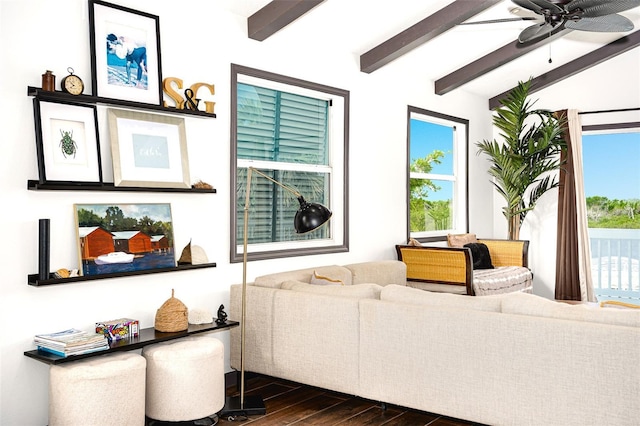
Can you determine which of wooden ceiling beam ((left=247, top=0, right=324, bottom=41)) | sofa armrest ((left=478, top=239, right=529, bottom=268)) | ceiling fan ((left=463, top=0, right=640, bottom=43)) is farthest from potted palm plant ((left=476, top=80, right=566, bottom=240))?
wooden ceiling beam ((left=247, top=0, right=324, bottom=41))

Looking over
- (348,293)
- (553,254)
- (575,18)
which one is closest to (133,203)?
(348,293)

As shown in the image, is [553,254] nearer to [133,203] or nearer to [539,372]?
[539,372]

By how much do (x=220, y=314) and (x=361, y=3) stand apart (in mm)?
2402

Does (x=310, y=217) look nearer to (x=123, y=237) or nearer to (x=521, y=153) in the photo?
(x=123, y=237)

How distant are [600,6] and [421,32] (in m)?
1.49

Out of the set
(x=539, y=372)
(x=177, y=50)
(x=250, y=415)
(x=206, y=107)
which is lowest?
(x=250, y=415)

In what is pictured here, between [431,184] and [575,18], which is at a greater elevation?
[575,18]

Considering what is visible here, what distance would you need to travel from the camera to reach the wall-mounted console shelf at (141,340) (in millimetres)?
2917

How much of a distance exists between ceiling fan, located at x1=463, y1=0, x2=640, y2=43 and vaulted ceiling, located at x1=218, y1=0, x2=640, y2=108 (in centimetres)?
67

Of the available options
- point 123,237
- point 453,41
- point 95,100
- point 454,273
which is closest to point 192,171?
point 123,237

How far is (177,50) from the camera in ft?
12.5

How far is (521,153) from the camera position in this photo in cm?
666

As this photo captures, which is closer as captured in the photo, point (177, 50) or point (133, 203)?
point (133, 203)

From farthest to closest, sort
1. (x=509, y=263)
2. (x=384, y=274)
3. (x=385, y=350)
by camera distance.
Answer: (x=509, y=263)
(x=384, y=274)
(x=385, y=350)
